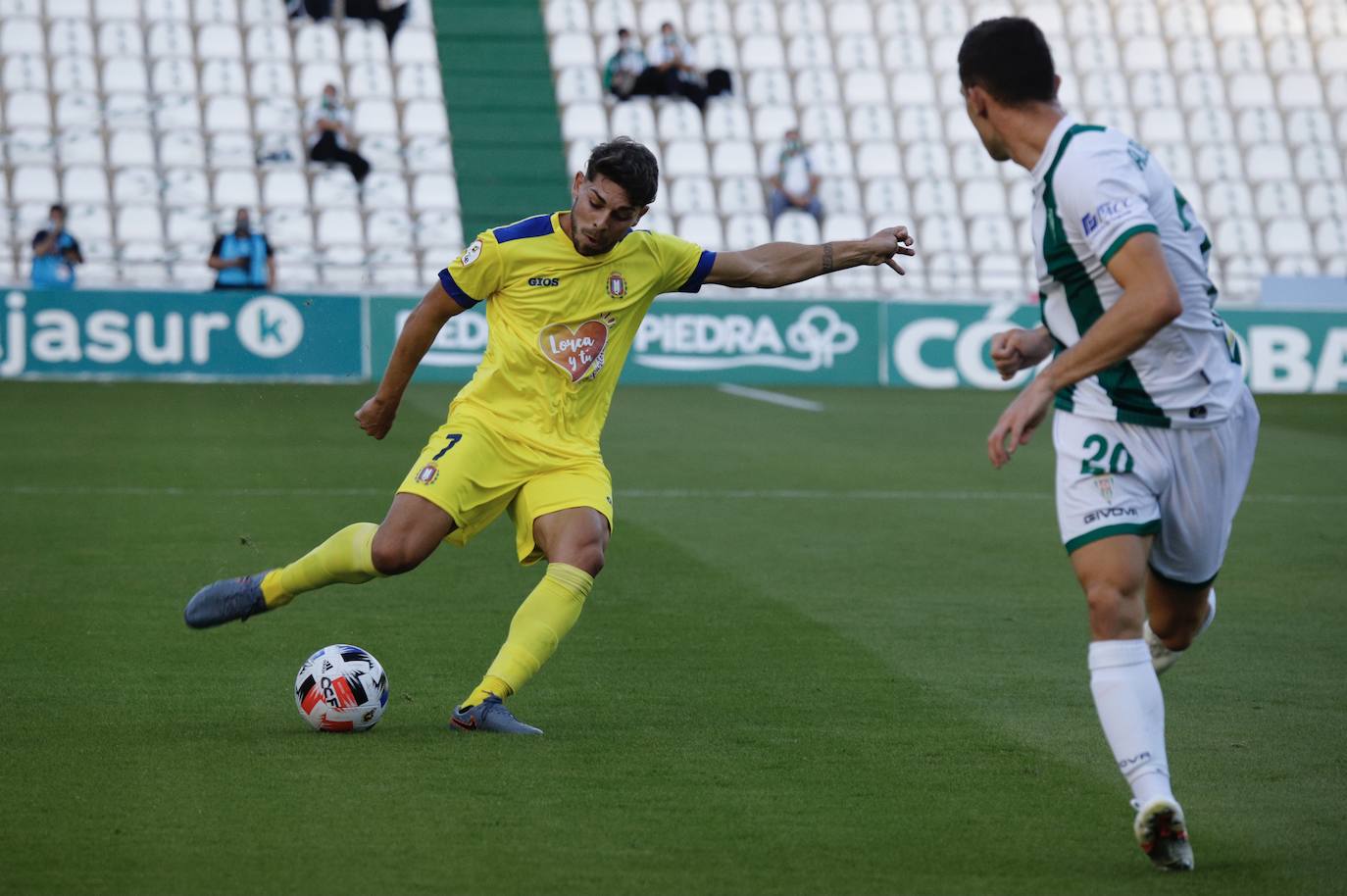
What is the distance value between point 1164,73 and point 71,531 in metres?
22.3

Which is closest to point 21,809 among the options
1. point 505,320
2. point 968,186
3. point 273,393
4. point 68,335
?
point 505,320

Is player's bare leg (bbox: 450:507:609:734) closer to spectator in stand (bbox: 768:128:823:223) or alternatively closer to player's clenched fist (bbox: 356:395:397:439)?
player's clenched fist (bbox: 356:395:397:439)

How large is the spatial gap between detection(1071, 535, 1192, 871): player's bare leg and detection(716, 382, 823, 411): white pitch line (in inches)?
562

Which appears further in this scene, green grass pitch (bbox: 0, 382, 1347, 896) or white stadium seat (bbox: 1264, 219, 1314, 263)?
white stadium seat (bbox: 1264, 219, 1314, 263)

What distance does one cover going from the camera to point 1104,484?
4.23 metres

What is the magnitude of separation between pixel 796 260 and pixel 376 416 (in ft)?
4.79

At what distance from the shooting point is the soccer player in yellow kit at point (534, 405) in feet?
18.0

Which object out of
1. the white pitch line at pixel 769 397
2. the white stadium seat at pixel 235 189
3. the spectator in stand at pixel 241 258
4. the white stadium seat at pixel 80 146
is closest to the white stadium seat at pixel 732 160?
the white pitch line at pixel 769 397

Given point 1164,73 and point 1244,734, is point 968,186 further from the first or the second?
point 1244,734

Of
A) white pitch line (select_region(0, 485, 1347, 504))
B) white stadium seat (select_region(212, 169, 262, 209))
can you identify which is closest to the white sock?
white pitch line (select_region(0, 485, 1347, 504))

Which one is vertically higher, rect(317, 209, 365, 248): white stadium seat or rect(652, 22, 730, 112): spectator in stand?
rect(652, 22, 730, 112): spectator in stand

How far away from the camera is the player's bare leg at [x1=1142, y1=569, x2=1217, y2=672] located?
4.64 meters

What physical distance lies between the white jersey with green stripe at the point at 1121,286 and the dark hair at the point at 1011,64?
12 centimetres

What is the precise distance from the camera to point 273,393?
19.4m
